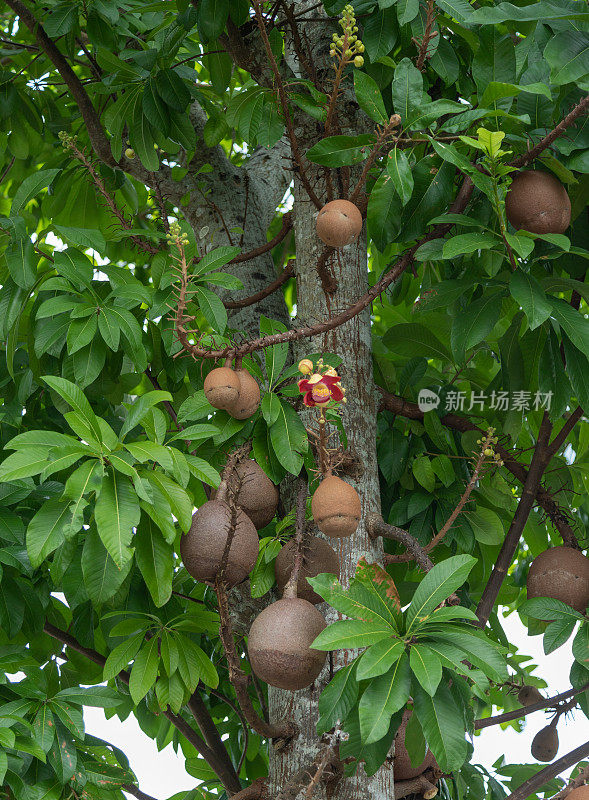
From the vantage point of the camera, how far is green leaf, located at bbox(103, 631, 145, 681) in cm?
222

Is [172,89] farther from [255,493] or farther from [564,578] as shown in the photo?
[564,578]

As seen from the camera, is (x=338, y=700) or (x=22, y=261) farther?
(x=22, y=261)

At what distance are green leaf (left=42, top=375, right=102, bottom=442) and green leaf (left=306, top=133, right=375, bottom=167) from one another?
77cm

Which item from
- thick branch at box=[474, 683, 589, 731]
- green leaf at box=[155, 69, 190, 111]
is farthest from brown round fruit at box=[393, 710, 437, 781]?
green leaf at box=[155, 69, 190, 111]

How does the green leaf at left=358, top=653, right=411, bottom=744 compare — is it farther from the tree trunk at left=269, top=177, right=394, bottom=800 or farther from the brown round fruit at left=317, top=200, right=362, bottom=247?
the brown round fruit at left=317, top=200, right=362, bottom=247

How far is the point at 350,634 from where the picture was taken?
1592 millimetres

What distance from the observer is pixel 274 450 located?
2.03 meters

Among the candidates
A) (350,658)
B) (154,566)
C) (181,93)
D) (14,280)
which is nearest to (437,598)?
(350,658)

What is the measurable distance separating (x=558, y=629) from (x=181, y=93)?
1.88m

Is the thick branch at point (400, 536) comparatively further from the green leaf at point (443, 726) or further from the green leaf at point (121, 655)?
the green leaf at point (121, 655)

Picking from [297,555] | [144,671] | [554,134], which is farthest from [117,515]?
[554,134]

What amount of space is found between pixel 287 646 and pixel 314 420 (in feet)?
2.51

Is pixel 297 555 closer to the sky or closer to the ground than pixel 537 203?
closer to the ground

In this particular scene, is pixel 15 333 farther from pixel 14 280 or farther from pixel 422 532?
pixel 422 532
